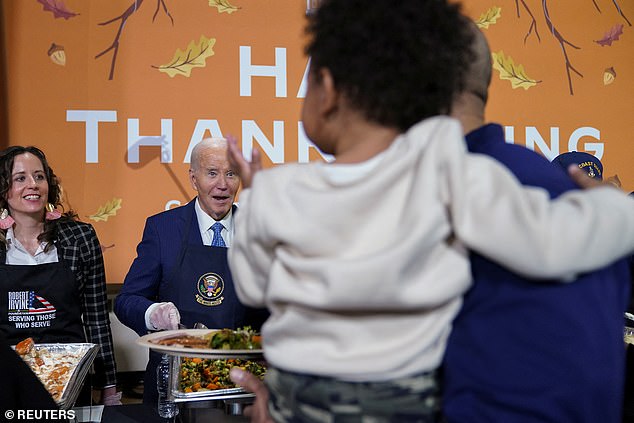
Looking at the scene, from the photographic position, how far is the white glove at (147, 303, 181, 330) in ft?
6.64

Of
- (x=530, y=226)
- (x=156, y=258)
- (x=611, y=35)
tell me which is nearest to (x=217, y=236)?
(x=156, y=258)

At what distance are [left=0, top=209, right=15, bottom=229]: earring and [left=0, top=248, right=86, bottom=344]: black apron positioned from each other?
204 mm

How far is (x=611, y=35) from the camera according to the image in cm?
414

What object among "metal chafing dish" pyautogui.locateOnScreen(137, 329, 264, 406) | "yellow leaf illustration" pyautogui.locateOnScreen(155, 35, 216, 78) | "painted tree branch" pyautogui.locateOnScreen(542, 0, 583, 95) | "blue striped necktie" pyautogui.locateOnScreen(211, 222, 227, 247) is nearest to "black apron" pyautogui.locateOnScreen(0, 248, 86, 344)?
"blue striped necktie" pyautogui.locateOnScreen(211, 222, 227, 247)

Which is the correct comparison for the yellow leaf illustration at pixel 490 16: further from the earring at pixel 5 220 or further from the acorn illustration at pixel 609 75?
the earring at pixel 5 220

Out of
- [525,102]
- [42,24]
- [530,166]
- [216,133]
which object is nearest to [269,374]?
[530,166]

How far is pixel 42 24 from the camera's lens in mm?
3568

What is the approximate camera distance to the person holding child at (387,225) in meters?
0.76

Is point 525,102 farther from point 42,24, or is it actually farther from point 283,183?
point 283,183

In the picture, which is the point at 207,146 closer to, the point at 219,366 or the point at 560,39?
the point at 219,366

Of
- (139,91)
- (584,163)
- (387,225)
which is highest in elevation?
(139,91)

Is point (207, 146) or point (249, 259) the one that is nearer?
point (249, 259)

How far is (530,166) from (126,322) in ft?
5.79

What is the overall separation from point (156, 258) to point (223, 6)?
1849 mm
